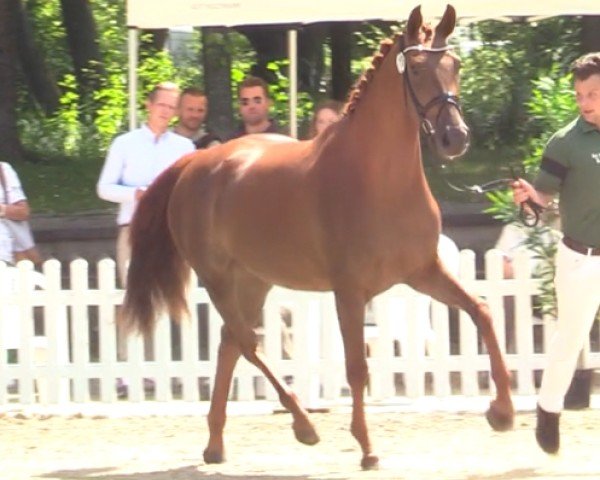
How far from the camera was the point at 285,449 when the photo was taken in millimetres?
8031

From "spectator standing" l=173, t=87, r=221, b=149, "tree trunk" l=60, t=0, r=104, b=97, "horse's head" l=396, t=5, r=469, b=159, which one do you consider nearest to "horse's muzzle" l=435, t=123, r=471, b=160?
"horse's head" l=396, t=5, r=469, b=159

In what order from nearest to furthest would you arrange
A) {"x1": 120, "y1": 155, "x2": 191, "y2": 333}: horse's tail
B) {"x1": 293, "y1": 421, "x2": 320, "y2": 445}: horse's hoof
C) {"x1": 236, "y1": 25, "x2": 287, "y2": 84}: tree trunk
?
{"x1": 293, "y1": 421, "x2": 320, "y2": 445}: horse's hoof < {"x1": 120, "y1": 155, "x2": 191, "y2": 333}: horse's tail < {"x1": 236, "y1": 25, "x2": 287, "y2": 84}: tree trunk

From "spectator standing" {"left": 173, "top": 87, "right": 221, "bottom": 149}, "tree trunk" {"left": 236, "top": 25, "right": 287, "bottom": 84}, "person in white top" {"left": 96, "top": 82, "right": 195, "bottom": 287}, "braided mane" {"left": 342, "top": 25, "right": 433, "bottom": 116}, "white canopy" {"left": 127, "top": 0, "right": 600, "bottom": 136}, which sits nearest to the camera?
"braided mane" {"left": 342, "top": 25, "right": 433, "bottom": 116}

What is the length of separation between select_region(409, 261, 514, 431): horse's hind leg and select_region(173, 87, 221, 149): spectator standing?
3.31 metres

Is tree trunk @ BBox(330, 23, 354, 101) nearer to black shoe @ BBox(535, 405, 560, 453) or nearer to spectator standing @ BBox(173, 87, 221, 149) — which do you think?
spectator standing @ BBox(173, 87, 221, 149)

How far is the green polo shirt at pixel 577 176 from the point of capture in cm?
685

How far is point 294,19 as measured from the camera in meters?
11.1

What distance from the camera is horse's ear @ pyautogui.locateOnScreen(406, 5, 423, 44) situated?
6.83 metres

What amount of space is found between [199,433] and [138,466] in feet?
3.55

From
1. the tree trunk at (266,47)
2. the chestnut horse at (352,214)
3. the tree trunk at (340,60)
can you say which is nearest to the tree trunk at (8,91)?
the tree trunk at (266,47)

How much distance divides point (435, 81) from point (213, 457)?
227 centimetres

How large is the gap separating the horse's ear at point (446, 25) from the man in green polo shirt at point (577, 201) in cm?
59

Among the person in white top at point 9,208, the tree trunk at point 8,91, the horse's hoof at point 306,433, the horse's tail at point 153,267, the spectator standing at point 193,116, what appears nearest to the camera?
the horse's hoof at point 306,433

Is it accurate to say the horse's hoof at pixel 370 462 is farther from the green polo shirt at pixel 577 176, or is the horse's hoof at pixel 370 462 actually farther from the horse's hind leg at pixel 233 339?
the green polo shirt at pixel 577 176
